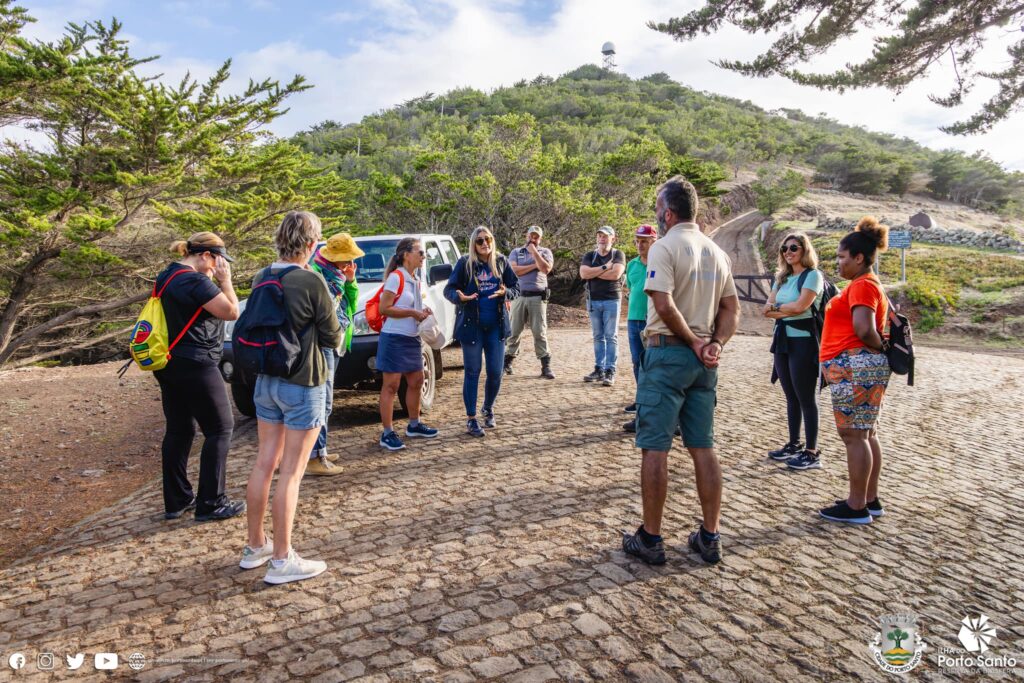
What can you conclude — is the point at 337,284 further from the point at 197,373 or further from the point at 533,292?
the point at 533,292

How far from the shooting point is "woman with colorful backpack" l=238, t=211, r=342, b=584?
3.14 m

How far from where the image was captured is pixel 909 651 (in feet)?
8.84

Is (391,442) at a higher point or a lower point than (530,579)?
higher

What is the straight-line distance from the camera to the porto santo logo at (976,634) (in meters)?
2.77

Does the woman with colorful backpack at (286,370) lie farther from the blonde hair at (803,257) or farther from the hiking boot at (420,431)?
the blonde hair at (803,257)

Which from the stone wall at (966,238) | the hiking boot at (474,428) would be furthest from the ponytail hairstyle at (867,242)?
the stone wall at (966,238)

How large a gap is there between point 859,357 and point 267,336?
3.51 meters

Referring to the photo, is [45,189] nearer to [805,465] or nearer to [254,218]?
[254,218]

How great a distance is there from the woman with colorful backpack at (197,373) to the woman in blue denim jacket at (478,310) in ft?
7.19

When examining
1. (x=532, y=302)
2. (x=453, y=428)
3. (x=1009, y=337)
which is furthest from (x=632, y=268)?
(x=1009, y=337)

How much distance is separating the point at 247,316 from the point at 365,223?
17430 millimetres

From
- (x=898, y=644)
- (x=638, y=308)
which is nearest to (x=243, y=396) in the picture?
(x=638, y=308)

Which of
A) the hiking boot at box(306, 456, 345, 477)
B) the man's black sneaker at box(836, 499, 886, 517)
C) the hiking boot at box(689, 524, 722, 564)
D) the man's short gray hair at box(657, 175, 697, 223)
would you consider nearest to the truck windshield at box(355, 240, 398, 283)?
the hiking boot at box(306, 456, 345, 477)

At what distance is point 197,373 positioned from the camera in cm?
395
